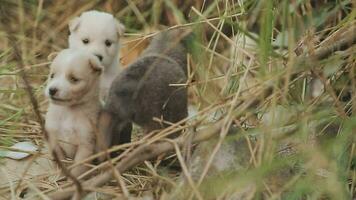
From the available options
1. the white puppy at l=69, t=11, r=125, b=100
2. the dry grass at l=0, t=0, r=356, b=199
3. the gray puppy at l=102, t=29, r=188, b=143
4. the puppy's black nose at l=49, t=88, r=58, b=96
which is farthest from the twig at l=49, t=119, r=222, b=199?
the white puppy at l=69, t=11, r=125, b=100

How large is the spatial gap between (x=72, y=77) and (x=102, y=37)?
1.86 feet

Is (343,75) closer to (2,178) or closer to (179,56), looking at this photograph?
(179,56)

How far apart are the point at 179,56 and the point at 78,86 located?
1.42 ft

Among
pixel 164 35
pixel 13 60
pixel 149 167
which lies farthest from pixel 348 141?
pixel 13 60

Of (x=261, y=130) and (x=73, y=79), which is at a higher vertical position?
(x=73, y=79)

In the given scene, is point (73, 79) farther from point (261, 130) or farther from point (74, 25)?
point (261, 130)

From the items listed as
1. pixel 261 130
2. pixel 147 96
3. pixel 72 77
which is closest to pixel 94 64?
pixel 72 77

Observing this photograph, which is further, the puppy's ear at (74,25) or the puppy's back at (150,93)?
the puppy's ear at (74,25)

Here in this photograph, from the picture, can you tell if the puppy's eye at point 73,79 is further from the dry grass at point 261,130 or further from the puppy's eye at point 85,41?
the puppy's eye at point 85,41

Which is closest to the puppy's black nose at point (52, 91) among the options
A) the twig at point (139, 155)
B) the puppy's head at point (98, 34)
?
the twig at point (139, 155)

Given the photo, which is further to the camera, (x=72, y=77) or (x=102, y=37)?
(x=102, y=37)

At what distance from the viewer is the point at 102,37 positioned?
11.3ft

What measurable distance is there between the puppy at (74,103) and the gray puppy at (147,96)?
7 cm

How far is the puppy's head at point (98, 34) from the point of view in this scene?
345cm
